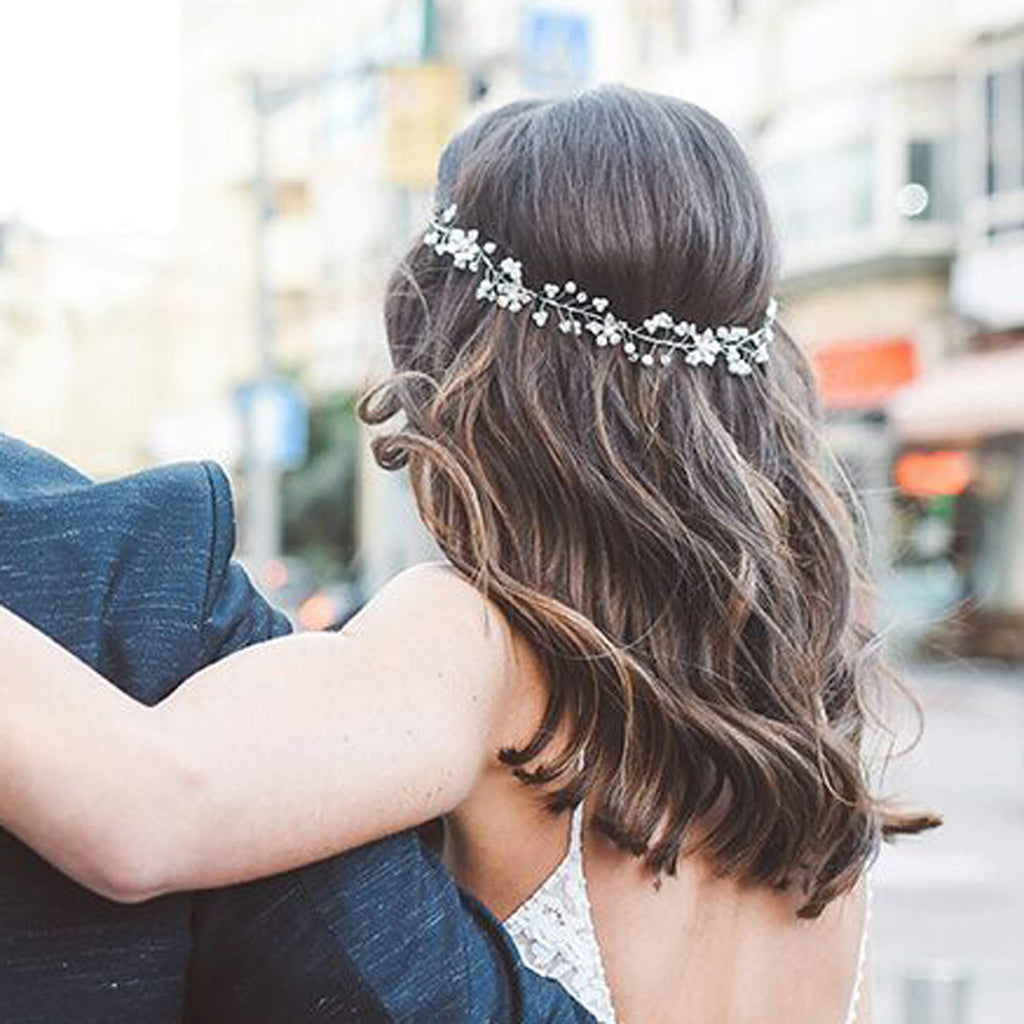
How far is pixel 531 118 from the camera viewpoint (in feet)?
5.48

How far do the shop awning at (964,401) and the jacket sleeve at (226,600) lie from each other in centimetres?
2035

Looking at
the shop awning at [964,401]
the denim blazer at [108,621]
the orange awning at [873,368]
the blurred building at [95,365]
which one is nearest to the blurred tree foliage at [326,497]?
the blurred building at [95,365]

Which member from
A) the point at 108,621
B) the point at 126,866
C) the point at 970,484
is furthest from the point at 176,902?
the point at 970,484

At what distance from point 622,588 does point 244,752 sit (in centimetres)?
44

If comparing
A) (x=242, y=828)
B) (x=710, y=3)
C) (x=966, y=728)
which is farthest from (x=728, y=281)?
(x=710, y=3)

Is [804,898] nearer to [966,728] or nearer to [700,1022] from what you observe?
[700,1022]

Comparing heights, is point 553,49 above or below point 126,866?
above

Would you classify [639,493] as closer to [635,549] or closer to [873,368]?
[635,549]

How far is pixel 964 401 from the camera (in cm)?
2189

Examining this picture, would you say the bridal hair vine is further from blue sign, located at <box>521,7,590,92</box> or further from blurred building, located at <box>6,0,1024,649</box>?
blurred building, located at <box>6,0,1024,649</box>

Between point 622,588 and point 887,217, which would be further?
point 887,217

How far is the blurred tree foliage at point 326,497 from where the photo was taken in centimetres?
3969

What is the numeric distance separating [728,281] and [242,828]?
710 millimetres

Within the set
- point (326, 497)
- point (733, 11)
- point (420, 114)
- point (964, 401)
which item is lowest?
point (326, 497)
